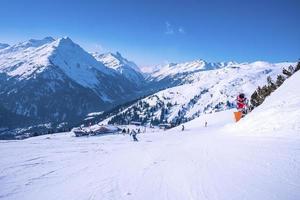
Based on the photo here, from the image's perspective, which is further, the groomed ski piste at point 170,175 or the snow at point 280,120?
the snow at point 280,120

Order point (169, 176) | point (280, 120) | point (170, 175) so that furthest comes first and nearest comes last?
point (280, 120) < point (170, 175) < point (169, 176)

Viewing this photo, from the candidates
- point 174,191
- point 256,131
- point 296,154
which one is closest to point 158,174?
point 174,191

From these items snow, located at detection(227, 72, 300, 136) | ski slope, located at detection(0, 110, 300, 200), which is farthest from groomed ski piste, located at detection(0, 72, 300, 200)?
snow, located at detection(227, 72, 300, 136)

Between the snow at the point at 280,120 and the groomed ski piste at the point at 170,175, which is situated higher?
the snow at the point at 280,120

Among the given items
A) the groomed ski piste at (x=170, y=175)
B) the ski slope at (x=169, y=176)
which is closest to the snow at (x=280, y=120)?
the groomed ski piste at (x=170, y=175)

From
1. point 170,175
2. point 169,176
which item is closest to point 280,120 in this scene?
point 170,175

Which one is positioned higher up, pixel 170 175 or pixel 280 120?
pixel 280 120

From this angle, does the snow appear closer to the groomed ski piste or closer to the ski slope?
the groomed ski piste

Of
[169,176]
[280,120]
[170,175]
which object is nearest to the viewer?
[169,176]

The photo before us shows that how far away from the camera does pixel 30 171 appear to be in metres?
16.9

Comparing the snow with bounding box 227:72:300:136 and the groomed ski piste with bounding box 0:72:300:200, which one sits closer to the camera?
the groomed ski piste with bounding box 0:72:300:200

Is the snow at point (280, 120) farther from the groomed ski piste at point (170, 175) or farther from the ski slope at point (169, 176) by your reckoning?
the ski slope at point (169, 176)

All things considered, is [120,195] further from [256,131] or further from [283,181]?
[256,131]

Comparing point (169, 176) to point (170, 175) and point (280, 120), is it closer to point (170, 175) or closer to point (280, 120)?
point (170, 175)
